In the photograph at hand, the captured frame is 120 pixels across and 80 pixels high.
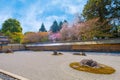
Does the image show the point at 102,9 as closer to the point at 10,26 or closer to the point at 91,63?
the point at 91,63

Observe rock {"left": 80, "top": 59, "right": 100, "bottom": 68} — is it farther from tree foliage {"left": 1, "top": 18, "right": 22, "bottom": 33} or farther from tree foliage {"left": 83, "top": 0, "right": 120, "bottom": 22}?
tree foliage {"left": 1, "top": 18, "right": 22, "bottom": 33}

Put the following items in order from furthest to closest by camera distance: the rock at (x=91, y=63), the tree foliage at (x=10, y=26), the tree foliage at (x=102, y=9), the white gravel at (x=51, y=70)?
the tree foliage at (x=10, y=26) → the tree foliage at (x=102, y=9) → the rock at (x=91, y=63) → the white gravel at (x=51, y=70)

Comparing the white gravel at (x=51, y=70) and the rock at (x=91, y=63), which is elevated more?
the rock at (x=91, y=63)

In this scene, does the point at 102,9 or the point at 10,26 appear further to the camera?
the point at 10,26

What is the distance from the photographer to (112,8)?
879 inches

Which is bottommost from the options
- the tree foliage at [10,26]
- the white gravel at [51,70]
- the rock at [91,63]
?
the white gravel at [51,70]

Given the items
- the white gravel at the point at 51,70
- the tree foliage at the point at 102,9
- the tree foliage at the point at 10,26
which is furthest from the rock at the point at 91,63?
the tree foliage at the point at 10,26

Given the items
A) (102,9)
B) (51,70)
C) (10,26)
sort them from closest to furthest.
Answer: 1. (51,70)
2. (102,9)
3. (10,26)

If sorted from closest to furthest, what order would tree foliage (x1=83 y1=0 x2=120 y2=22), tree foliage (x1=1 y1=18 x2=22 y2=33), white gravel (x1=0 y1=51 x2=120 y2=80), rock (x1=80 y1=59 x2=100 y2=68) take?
white gravel (x1=0 y1=51 x2=120 y2=80), rock (x1=80 y1=59 x2=100 y2=68), tree foliage (x1=83 y1=0 x2=120 y2=22), tree foliage (x1=1 y1=18 x2=22 y2=33)

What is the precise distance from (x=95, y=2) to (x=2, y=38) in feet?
61.7

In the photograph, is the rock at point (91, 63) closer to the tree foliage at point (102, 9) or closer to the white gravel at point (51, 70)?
the white gravel at point (51, 70)

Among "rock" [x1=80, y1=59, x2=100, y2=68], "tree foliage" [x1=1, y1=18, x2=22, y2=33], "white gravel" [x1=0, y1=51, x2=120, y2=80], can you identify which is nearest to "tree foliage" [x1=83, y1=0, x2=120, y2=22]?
"white gravel" [x1=0, y1=51, x2=120, y2=80]

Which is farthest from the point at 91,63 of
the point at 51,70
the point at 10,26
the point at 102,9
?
the point at 10,26

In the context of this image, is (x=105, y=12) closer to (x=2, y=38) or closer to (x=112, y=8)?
(x=112, y=8)
